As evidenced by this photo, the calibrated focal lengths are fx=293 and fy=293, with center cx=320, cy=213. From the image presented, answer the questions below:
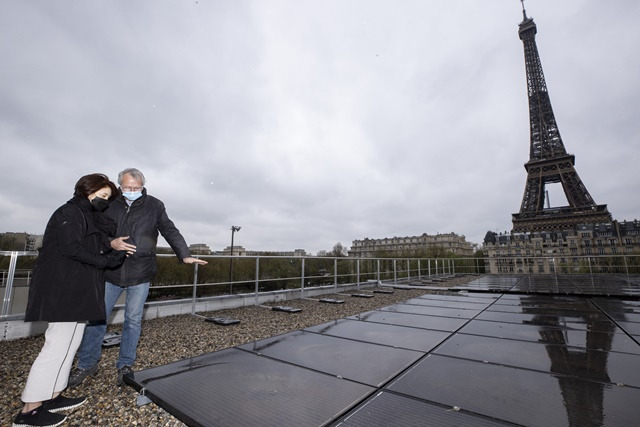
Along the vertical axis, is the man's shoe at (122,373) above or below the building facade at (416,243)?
below

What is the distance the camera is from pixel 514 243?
63.8 meters

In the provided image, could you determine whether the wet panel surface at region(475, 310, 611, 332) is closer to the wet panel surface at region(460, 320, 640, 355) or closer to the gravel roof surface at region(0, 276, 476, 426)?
the wet panel surface at region(460, 320, 640, 355)

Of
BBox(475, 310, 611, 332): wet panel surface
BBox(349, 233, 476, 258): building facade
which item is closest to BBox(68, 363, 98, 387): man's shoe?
BBox(475, 310, 611, 332): wet panel surface

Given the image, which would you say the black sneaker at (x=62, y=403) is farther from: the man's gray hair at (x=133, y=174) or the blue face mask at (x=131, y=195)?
the man's gray hair at (x=133, y=174)

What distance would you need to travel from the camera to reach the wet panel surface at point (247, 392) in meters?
1.48

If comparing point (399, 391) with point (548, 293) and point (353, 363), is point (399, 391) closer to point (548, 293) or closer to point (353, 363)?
point (353, 363)

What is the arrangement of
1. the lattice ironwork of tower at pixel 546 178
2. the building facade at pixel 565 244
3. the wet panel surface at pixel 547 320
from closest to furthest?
the wet panel surface at pixel 547 320 → the lattice ironwork of tower at pixel 546 178 → the building facade at pixel 565 244

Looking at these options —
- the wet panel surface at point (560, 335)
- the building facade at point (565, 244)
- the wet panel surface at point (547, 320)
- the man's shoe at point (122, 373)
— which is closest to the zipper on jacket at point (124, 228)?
the man's shoe at point (122, 373)

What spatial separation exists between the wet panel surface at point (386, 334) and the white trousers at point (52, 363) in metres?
2.22

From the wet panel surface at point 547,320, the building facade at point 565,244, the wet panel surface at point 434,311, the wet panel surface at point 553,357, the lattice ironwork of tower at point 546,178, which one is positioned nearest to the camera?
the wet panel surface at point 553,357

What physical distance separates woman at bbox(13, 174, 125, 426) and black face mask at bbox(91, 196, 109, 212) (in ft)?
0.10

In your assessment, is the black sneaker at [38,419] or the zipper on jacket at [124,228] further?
the zipper on jacket at [124,228]

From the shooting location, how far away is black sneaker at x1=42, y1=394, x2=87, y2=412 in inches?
63.4

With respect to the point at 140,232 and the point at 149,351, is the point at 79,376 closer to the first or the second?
the point at 149,351
